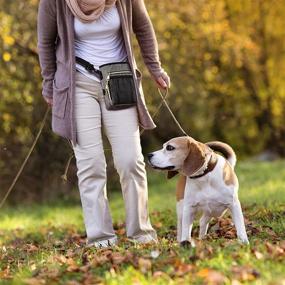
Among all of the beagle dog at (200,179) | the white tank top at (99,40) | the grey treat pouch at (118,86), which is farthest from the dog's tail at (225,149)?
the white tank top at (99,40)

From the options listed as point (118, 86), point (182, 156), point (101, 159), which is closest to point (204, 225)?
point (182, 156)

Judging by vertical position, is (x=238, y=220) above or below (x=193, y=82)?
above

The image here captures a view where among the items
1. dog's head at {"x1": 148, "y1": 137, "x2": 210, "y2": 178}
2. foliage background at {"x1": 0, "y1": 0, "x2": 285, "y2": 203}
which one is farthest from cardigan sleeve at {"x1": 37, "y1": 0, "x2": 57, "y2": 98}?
foliage background at {"x1": 0, "y1": 0, "x2": 285, "y2": 203}

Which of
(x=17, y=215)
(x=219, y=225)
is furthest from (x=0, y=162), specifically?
(x=219, y=225)

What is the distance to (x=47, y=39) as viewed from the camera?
5.94 m

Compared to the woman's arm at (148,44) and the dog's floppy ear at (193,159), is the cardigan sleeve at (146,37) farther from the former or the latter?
the dog's floppy ear at (193,159)

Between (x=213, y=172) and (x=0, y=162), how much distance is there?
6943 mm

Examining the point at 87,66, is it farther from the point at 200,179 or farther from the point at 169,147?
the point at 200,179

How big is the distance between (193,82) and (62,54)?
899 centimetres

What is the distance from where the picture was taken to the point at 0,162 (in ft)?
40.1

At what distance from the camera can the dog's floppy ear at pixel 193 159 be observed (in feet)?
19.0

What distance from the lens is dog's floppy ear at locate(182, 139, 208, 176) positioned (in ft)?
19.0

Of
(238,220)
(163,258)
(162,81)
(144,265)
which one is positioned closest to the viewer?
(144,265)

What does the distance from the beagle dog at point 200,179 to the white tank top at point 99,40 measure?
2.64 ft
